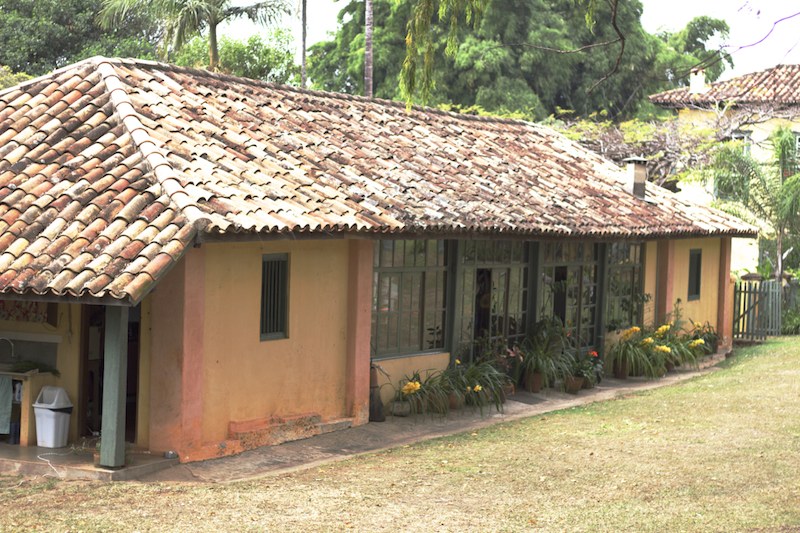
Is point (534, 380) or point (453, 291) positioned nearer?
point (453, 291)

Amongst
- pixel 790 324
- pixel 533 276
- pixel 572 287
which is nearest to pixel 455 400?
pixel 533 276

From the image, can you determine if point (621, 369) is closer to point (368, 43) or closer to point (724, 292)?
point (724, 292)

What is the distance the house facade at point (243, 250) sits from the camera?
10.3m

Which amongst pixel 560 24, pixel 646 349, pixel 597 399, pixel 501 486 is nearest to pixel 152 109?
pixel 501 486

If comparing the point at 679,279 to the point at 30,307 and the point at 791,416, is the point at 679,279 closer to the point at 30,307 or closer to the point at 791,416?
the point at 791,416

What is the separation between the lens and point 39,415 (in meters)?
10.9

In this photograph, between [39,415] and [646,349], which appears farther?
[646,349]

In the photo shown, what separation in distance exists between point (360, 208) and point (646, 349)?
317 inches

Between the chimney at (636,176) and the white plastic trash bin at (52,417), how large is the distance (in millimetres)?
11943

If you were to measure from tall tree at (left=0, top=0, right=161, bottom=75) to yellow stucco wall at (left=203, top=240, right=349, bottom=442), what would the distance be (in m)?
27.8

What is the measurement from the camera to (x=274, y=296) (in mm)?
12047

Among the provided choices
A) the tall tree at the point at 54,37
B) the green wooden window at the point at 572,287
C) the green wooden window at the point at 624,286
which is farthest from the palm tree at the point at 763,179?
the tall tree at the point at 54,37

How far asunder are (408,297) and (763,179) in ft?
43.3

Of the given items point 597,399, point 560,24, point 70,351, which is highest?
point 560,24
